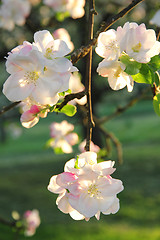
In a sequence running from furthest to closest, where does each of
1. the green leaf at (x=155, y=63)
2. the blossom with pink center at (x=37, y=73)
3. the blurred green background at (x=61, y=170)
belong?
the blurred green background at (x=61, y=170)
the green leaf at (x=155, y=63)
the blossom with pink center at (x=37, y=73)

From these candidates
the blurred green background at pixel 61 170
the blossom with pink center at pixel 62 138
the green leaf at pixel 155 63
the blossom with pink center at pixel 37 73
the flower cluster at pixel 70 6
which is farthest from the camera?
the blurred green background at pixel 61 170

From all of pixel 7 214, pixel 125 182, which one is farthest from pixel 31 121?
pixel 125 182

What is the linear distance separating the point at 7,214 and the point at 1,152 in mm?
6706

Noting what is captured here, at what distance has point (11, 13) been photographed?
11.5 feet

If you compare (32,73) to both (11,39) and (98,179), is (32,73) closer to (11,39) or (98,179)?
(98,179)

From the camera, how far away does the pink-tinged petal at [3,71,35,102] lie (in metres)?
0.80

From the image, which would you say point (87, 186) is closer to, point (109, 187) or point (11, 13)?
point (109, 187)

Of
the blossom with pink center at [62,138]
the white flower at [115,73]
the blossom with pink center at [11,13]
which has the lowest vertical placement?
the blossom with pink center at [62,138]

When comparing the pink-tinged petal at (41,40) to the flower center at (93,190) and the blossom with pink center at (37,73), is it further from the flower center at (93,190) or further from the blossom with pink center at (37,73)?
the flower center at (93,190)

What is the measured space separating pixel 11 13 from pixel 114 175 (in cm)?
501

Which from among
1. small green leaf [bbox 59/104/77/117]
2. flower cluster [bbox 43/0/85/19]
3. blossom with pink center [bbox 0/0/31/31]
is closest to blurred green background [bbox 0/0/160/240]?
flower cluster [bbox 43/0/85/19]

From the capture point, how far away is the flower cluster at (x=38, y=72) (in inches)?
30.3

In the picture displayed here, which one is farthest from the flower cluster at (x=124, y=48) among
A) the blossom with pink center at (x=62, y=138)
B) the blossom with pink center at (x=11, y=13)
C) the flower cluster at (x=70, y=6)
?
the blossom with pink center at (x=11, y=13)

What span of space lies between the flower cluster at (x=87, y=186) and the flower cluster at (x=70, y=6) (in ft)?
7.90
